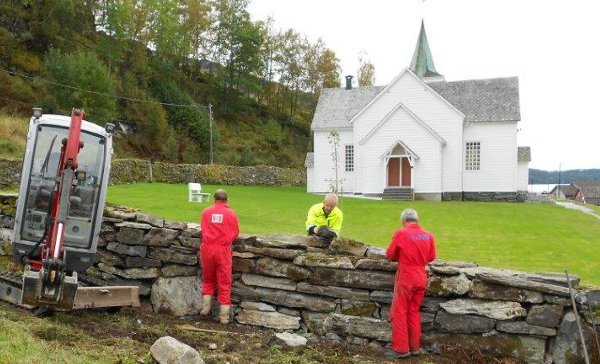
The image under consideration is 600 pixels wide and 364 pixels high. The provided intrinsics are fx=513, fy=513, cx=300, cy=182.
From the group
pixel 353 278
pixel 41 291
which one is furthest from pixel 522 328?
pixel 41 291

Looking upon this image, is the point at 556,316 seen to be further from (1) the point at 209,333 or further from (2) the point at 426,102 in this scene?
(2) the point at 426,102

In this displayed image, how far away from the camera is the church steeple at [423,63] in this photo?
4566 centimetres

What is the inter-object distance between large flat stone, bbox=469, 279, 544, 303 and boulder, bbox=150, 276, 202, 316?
172 inches

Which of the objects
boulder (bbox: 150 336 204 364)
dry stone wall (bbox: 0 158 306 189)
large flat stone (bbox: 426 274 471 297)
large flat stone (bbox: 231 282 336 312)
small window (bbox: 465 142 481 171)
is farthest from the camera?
small window (bbox: 465 142 481 171)

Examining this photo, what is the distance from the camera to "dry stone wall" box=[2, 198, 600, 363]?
6.73 m

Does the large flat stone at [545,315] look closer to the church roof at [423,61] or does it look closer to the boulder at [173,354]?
the boulder at [173,354]

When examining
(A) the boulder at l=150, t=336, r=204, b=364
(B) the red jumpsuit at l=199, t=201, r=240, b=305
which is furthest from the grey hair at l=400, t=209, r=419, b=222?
(A) the boulder at l=150, t=336, r=204, b=364

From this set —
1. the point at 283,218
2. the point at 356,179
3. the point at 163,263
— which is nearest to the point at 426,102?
the point at 356,179

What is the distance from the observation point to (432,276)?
7180 millimetres

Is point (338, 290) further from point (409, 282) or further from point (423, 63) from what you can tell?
point (423, 63)

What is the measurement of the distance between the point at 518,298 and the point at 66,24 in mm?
43293

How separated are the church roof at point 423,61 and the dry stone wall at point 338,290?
40270 mm

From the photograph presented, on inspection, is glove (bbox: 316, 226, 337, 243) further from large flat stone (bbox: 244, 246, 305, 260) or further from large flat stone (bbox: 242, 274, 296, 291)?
large flat stone (bbox: 242, 274, 296, 291)

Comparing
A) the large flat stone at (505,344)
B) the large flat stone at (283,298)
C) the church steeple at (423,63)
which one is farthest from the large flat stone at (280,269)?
the church steeple at (423,63)
